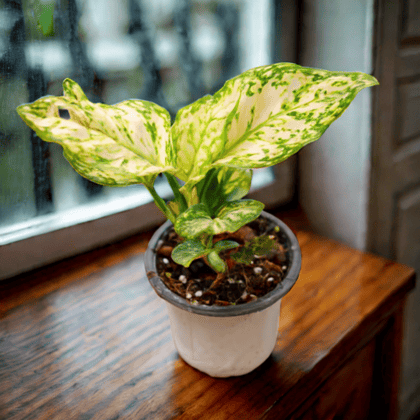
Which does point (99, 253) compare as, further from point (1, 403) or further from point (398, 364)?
point (398, 364)

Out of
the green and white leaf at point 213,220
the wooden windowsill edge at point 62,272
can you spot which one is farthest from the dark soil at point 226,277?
the wooden windowsill edge at point 62,272

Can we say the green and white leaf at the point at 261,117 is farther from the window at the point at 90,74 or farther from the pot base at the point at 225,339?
the window at the point at 90,74

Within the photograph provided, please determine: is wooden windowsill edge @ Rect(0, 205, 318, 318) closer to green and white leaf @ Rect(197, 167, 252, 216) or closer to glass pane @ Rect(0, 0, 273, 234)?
glass pane @ Rect(0, 0, 273, 234)

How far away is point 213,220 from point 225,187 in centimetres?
10

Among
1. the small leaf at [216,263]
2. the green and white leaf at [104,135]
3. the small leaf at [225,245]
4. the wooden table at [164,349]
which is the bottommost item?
the wooden table at [164,349]

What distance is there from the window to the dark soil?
31 centimetres

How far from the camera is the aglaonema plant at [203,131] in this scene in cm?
33

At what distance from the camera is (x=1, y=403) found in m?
0.46

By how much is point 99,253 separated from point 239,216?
0.48 m

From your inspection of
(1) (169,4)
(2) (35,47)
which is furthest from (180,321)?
(1) (169,4)

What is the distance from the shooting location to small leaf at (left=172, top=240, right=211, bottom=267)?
0.36 m

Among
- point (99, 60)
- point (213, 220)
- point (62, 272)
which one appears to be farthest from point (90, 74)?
point (213, 220)

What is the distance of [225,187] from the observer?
0.45 metres

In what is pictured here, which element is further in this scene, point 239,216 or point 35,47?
point 35,47
